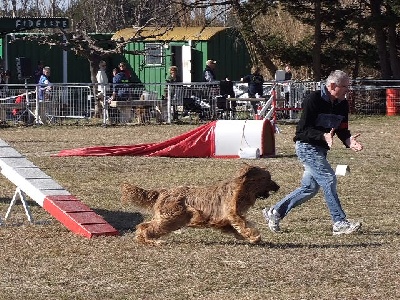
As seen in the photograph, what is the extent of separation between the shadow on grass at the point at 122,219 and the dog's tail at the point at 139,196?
905 mm

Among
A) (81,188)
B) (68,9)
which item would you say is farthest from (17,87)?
(68,9)

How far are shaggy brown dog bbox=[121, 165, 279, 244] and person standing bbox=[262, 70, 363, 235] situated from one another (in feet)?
2.53

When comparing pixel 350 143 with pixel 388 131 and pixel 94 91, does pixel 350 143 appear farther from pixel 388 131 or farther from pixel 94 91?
pixel 94 91

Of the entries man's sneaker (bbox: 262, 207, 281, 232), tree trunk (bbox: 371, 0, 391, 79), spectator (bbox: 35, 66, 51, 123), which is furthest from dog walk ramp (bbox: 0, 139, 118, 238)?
tree trunk (bbox: 371, 0, 391, 79)

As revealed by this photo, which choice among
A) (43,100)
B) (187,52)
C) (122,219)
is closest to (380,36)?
(187,52)

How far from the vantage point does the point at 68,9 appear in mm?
55625

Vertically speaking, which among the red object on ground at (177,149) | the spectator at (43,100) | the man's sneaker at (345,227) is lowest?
the man's sneaker at (345,227)

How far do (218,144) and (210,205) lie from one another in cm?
916

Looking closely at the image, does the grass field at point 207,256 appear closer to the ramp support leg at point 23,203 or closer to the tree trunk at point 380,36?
the ramp support leg at point 23,203

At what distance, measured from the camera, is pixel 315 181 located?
10000 mm

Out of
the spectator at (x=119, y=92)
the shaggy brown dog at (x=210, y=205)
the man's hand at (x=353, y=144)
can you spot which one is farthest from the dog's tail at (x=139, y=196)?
the spectator at (x=119, y=92)

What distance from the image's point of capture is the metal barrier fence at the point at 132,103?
27500mm

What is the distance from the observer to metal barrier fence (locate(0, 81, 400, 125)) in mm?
27500

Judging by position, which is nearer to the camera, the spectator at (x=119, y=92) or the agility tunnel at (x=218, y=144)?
the agility tunnel at (x=218, y=144)
